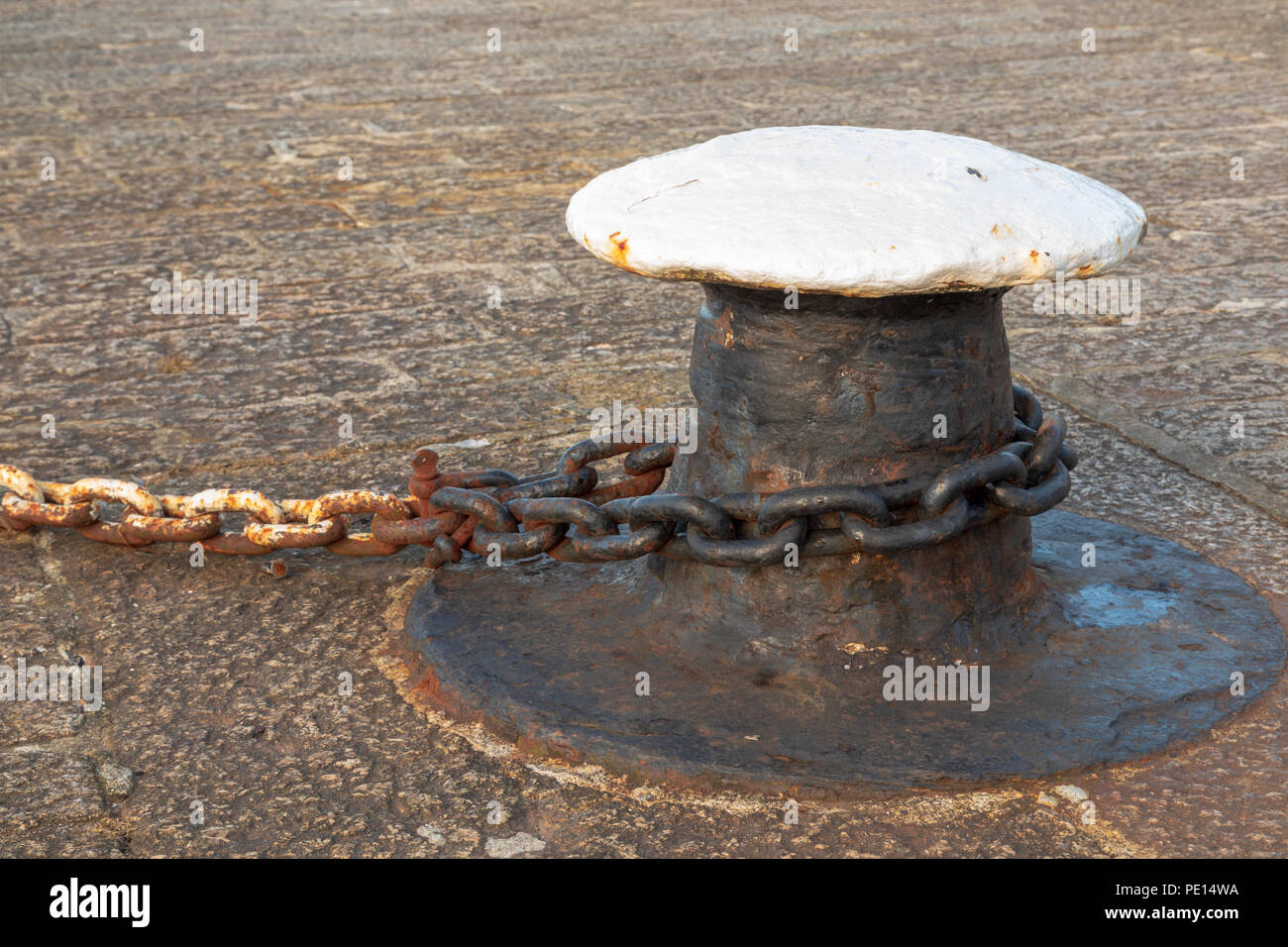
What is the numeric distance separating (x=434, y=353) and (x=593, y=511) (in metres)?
1.99

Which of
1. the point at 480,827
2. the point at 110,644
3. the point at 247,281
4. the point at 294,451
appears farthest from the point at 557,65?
the point at 480,827

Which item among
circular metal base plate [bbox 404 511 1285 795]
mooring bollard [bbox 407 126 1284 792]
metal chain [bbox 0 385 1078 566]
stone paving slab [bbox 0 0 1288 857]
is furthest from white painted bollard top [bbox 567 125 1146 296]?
stone paving slab [bbox 0 0 1288 857]

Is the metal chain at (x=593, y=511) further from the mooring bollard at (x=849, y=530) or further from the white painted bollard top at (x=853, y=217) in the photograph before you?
the white painted bollard top at (x=853, y=217)

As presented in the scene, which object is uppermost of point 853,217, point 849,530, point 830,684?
point 853,217

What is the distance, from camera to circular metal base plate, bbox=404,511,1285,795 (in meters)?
2.25

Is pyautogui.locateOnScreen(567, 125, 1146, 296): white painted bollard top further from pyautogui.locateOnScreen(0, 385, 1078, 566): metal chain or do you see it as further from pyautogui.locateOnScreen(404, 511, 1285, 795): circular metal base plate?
pyautogui.locateOnScreen(404, 511, 1285, 795): circular metal base plate

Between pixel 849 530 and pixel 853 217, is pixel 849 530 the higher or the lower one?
the lower one

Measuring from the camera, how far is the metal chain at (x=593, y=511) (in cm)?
224

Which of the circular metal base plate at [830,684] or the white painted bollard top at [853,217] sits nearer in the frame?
the white painted bollard top at [853,217]

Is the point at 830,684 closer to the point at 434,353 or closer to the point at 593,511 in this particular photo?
the point at 593,511

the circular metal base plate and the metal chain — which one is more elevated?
the metal chain

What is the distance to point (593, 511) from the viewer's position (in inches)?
93.2

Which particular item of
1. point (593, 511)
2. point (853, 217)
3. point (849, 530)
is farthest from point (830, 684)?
point (853, 217)

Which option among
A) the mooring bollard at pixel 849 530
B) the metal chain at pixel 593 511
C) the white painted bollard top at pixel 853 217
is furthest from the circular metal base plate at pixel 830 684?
the white painted bollard top at pixel 853 217
